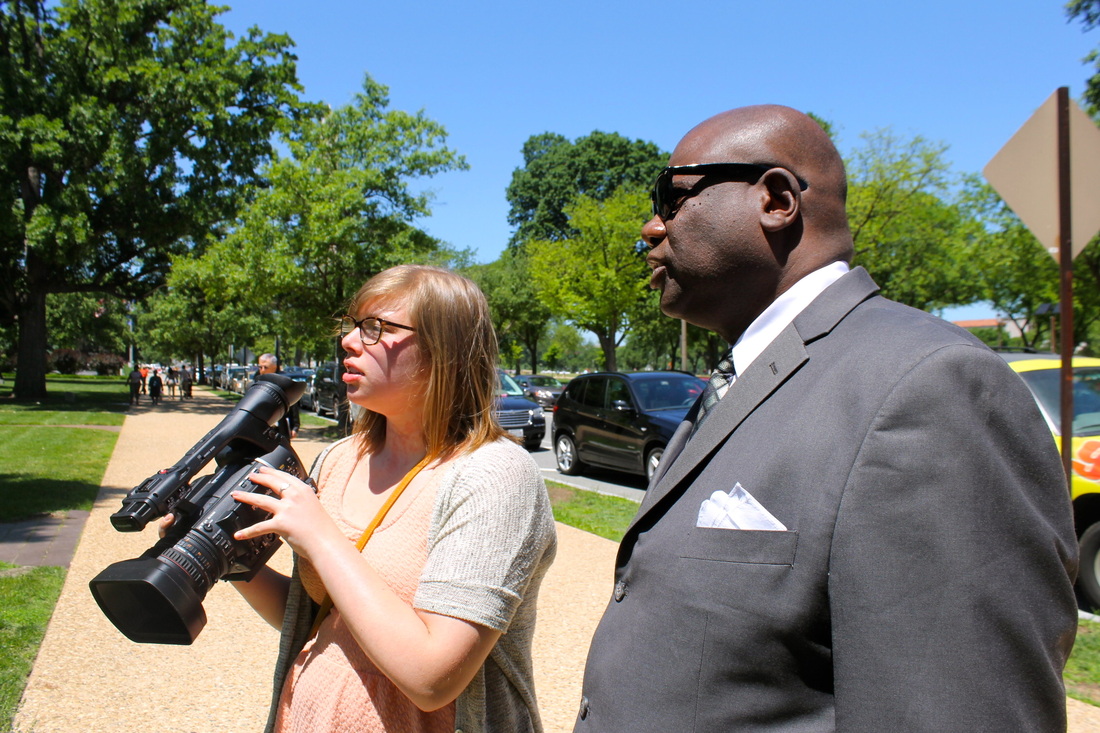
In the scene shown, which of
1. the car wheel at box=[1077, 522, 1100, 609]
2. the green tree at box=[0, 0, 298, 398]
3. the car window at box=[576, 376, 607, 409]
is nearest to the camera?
the car wheel at box=[1077, 522, 1100, 609]

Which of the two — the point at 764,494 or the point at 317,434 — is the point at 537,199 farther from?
the point at 764,494

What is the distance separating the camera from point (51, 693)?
3.95 m

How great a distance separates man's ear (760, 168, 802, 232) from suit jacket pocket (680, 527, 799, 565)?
0.57m

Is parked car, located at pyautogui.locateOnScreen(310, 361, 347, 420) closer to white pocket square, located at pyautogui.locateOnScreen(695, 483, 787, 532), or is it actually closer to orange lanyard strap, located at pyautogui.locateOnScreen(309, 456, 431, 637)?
orange lanyard strap, located at pyautogui.locateOnScreen(309, 456, 431, 637)

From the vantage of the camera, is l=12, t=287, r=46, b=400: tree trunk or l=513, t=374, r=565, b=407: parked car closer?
l=12, t=287, r=46, b=400: tree trunk

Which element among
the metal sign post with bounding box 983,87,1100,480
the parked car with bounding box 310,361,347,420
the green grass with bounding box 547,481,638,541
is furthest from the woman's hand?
the parked car with bounding box 310,361,347,420

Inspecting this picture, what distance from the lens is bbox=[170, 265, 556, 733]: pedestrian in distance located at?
155cm

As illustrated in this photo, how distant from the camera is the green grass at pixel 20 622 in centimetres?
389

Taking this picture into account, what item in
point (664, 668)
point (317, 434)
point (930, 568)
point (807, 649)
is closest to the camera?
point (930, 568)

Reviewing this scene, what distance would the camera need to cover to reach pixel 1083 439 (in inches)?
217

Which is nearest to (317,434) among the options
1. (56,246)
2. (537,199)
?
(56,246)

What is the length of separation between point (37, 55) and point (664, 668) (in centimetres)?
3007

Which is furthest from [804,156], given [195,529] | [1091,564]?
[1091,564]

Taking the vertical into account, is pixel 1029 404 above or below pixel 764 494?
above
